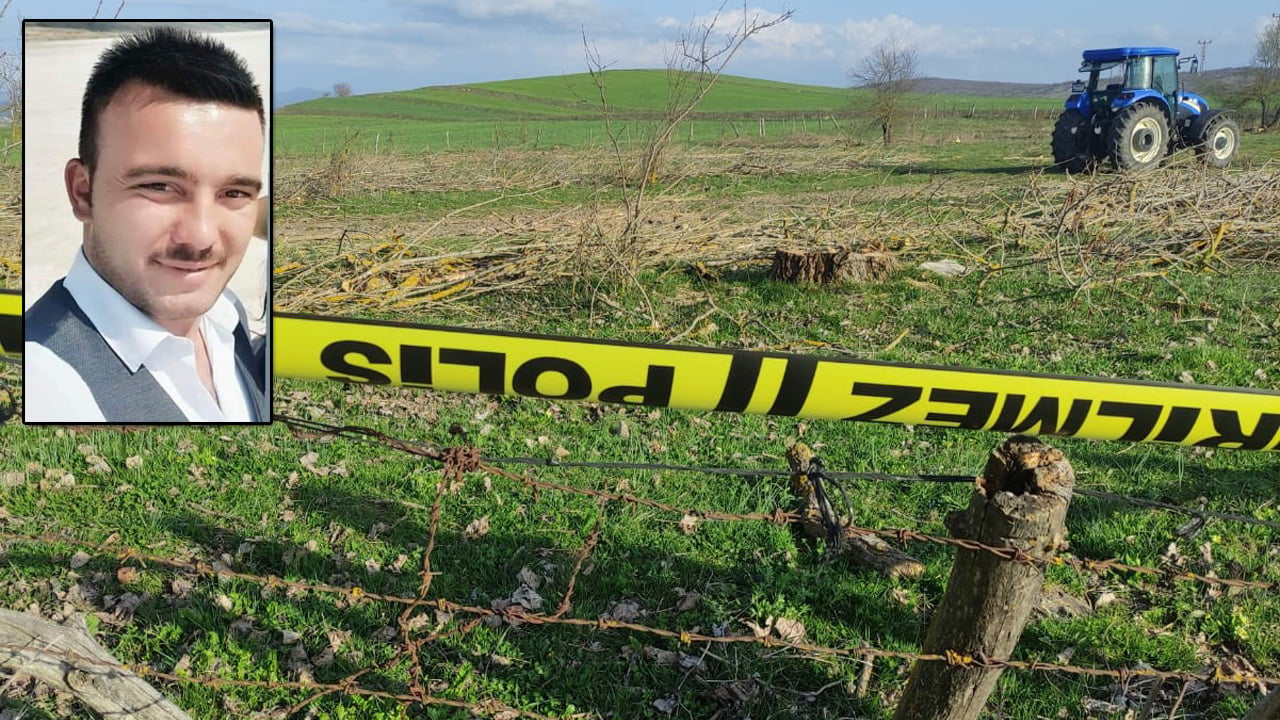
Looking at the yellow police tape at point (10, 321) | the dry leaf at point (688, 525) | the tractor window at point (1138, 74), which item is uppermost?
the tractor window at point (1138, 74)

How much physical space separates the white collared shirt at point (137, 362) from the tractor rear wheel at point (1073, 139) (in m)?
20.5

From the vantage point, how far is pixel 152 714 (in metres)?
2.28

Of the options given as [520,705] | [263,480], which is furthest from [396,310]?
[520,705]

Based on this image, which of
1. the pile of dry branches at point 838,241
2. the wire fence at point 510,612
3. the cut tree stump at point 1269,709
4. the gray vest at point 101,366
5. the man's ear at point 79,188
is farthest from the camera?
the pile of dry branches at point 838,241

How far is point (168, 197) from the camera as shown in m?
1.33

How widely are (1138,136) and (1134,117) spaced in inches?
19.9

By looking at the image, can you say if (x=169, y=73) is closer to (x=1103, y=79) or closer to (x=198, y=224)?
(x=198, y=224)

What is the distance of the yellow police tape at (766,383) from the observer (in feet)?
6.30

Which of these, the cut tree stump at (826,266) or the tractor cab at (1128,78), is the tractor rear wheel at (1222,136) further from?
the cut tree stump at (826,266)

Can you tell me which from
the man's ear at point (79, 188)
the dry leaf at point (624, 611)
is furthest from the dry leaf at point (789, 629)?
the man's ear at point (79, 188)

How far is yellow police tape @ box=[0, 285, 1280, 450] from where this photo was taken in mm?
1913

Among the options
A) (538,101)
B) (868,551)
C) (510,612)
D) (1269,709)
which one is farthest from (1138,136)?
(538,101)

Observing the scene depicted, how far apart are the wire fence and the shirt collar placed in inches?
24.6

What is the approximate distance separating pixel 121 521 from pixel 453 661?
1934 millimetres
